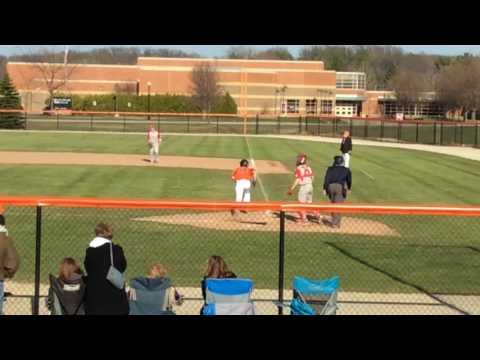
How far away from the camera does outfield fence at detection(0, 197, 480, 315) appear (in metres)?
8.66

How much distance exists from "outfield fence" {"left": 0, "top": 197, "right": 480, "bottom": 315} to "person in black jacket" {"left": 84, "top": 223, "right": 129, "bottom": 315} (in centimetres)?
60

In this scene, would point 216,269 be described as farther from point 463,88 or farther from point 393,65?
point 393,65

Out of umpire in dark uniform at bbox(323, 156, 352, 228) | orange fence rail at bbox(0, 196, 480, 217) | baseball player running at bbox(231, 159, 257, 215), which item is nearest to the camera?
orange fence rail at bbox(0, 196, 480, 217)

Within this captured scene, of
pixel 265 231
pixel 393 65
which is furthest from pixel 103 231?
pixel 393 65

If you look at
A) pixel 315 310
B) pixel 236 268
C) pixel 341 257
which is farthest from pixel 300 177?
pixel 315 310

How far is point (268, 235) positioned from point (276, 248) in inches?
48.6

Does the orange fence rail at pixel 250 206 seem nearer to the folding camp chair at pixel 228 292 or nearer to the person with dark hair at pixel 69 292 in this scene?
the person with dark hair at pixel 69 292

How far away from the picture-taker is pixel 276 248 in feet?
48.8

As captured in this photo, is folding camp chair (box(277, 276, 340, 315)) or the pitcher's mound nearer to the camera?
folding camp chair (box(277, 276, 340, 315))

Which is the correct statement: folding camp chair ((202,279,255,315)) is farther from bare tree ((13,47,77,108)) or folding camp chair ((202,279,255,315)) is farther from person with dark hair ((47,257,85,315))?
bare tree ((13,47,77,108))

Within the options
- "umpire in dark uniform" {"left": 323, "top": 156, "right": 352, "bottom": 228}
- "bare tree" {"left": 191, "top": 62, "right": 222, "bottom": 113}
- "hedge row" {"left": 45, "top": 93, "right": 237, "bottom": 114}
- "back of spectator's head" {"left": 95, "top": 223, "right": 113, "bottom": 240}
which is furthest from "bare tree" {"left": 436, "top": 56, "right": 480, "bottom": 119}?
"back of spectator's head" {"left": 95, "top": 223, "right": 113, "bottom": 240}

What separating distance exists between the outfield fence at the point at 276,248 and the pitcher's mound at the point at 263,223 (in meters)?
0.02
